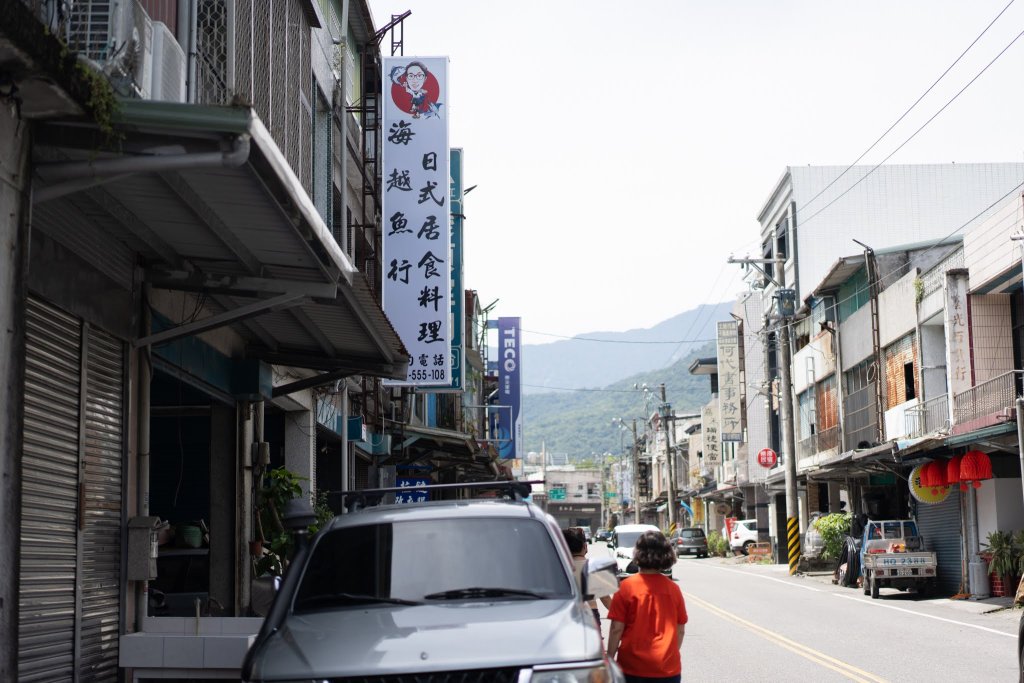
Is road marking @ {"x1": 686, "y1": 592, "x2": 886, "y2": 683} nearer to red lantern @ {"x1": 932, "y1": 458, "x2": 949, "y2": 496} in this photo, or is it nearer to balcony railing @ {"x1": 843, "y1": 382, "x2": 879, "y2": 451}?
red lantern @ {"x1": 932, "y1": 458, "x2": 949, "y2": 496}

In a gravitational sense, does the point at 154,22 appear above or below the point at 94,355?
above

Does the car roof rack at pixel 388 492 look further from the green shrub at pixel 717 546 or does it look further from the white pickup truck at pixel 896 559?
the green shrub at pixel 717 546

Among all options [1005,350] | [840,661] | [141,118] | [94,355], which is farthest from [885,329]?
[141,118]

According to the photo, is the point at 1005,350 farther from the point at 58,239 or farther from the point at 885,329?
the point at 58,239

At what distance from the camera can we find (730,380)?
69.4 m

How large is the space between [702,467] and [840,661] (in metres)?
69.3

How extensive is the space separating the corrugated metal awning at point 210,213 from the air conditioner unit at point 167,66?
100 cm

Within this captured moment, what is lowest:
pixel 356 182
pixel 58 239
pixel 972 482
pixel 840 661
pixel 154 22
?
pixel 840 661

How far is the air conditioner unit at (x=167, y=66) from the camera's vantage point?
31.2 ft

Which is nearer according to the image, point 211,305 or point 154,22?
point 154,22

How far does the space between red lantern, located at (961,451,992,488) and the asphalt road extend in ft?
9.07

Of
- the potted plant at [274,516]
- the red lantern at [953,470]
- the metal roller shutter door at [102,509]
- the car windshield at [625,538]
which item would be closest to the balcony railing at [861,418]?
the car windshield at [625,538]

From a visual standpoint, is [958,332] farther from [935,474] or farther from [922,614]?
[922,614]

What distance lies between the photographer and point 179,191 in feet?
27.8
